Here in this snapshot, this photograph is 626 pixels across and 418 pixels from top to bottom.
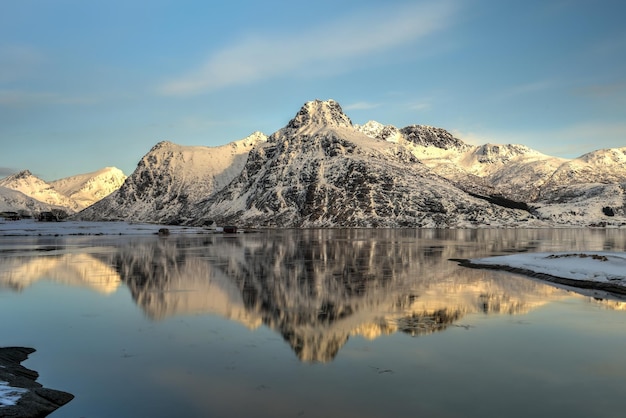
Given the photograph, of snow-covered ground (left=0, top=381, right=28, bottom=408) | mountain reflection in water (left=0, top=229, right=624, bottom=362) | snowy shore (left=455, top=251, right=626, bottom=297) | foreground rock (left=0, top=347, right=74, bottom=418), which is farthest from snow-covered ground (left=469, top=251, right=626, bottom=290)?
snow-covered ground (left=0, top=381, right=28, bottom=408)

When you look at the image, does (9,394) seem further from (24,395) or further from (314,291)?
(314,291)

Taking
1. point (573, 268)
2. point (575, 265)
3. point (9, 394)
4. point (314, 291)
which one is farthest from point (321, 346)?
point (575, 265)

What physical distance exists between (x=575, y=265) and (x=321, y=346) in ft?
106

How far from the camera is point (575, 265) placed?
43.3 m

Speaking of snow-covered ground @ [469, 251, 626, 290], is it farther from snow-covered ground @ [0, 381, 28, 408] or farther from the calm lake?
snow-covered ground @ [0, 381, 28, 408]

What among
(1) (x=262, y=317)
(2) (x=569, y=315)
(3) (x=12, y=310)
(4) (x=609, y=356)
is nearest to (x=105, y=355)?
(1) (x=262, y=317)

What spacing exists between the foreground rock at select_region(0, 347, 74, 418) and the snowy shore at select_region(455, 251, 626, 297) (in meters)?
33.8

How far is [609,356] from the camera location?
738 inches

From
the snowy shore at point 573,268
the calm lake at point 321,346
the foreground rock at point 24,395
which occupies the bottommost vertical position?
the calm lake at point 321,346

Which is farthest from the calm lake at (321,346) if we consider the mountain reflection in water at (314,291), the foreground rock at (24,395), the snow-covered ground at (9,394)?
the snow-covered ground at (9,394)

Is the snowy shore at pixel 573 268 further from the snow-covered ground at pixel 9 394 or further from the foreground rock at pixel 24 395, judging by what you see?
the snow-covered ground at pixel 9 394

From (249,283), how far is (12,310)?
1542 cm

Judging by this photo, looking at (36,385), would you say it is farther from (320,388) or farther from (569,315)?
(569,315)

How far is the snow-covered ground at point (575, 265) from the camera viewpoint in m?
38.0
